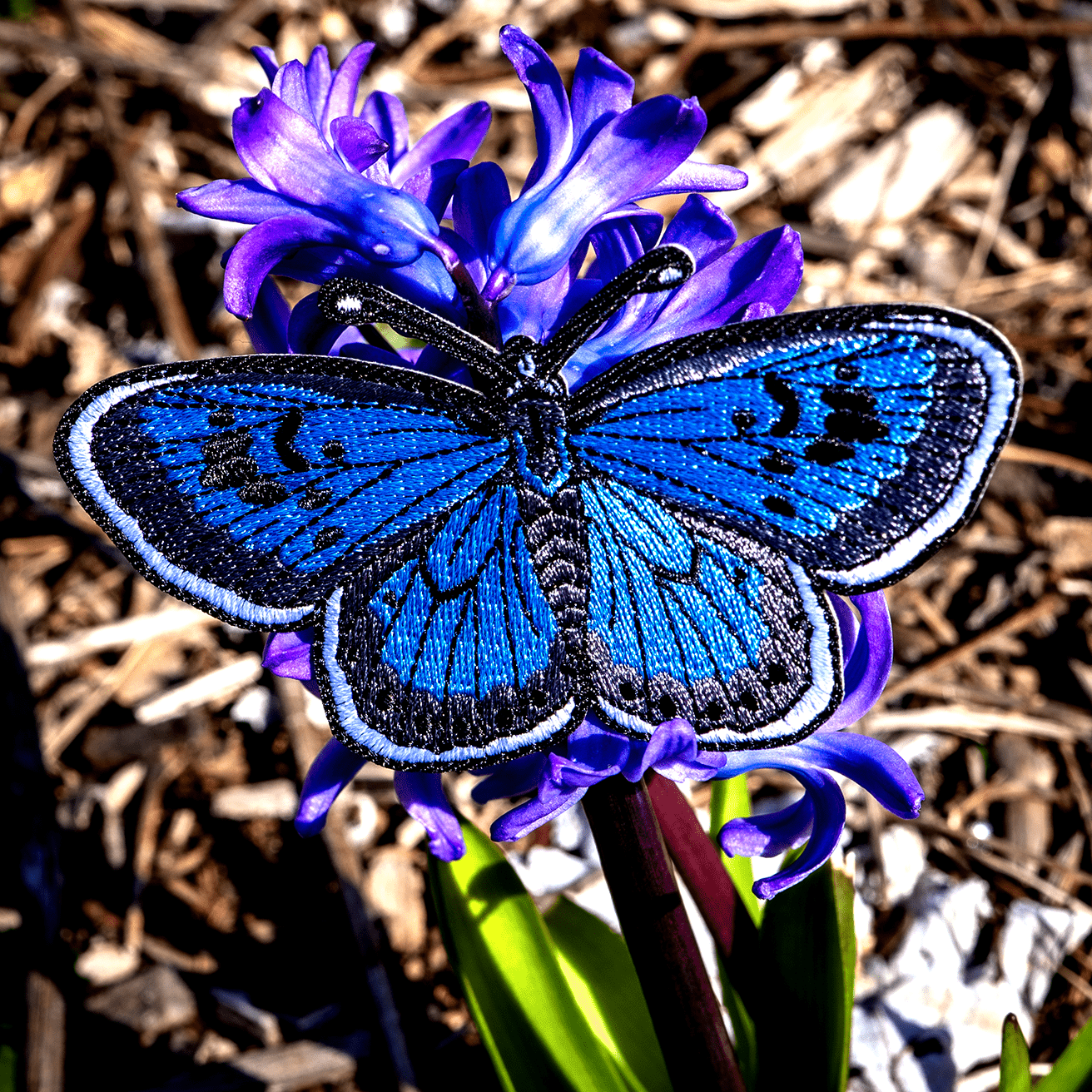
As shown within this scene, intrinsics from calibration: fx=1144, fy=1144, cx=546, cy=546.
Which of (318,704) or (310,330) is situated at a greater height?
(310,330)

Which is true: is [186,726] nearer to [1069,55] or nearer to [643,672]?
[643,672]

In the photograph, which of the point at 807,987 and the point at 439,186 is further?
the point at 807,987

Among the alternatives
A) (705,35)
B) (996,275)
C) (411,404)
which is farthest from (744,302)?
(705,35)

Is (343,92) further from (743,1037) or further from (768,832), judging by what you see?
(743,1037)

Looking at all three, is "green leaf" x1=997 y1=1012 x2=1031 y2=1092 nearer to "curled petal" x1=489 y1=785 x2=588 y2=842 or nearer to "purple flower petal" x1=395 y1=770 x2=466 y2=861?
"curled petal" x1=489 y1=785 x2=588 y2=842

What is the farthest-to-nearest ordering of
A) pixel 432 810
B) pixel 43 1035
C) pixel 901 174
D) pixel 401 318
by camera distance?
pixel 901 174, pixel 43 1035, pixel 432 810, pixel 401 318

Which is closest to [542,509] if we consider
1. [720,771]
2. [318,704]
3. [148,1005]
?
[720,771]

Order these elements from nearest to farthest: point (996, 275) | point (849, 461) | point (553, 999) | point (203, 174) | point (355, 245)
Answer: point (849, 461)
point (355, 245)
point (553, 999)
point (996, 275)
point (203, 174)

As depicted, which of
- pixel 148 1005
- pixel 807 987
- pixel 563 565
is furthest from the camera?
pixel 148 1005
